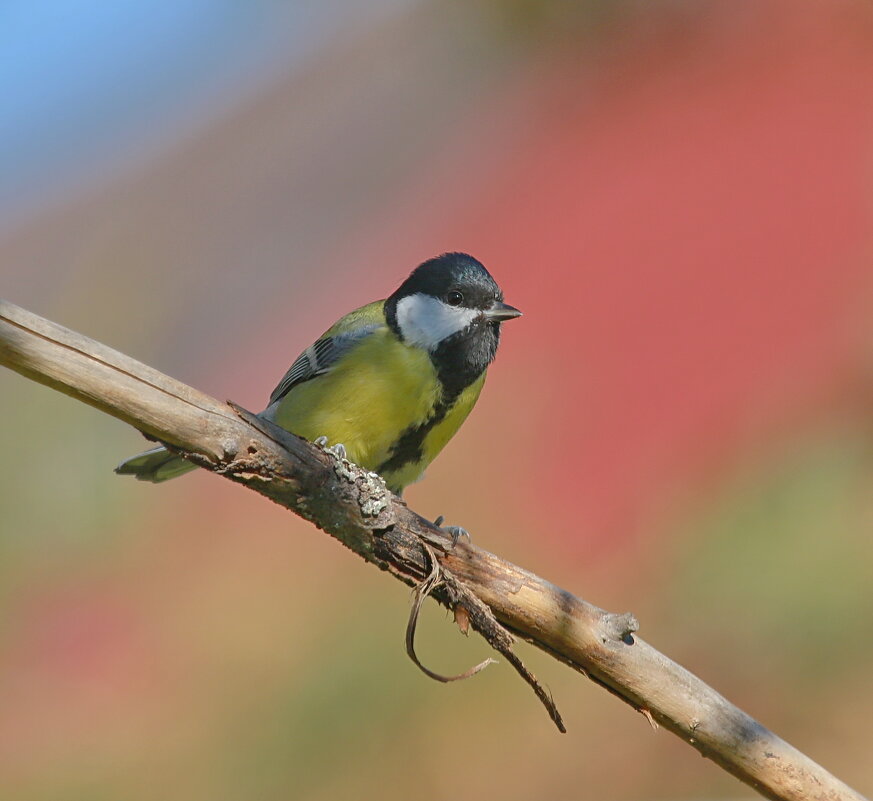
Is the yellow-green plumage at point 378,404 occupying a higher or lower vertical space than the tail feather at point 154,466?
higher

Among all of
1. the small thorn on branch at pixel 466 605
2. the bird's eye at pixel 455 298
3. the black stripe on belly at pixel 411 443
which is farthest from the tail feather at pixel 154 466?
→ the small thorn on branch at pixel 466 605

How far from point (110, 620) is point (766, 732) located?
10.8 ft

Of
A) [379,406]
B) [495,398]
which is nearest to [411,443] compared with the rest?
[379,406]

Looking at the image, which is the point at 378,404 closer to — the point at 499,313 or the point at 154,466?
the point at 499,313

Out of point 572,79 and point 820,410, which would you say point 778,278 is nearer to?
point 820,410

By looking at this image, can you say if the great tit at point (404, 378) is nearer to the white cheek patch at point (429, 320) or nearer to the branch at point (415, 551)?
the white cheek patch at point (429, 320)

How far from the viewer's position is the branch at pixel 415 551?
1.56 meters

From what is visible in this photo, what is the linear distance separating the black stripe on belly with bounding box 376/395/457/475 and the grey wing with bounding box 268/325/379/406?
0.27 metres

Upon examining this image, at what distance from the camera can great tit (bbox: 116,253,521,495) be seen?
2387 millimetres

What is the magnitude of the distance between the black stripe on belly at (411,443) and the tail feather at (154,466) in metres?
0.47

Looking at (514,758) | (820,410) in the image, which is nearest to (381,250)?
(820,410)

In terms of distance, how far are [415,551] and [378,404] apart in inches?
24.0

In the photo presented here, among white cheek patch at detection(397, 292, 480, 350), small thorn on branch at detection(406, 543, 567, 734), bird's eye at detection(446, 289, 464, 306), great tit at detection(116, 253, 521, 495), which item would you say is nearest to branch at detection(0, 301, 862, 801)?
small thorn on branch at detection(406, 543, 567, 734)

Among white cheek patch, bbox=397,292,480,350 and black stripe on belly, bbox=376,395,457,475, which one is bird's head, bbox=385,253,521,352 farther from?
black stripe on belly, bbox=376,395,457,475
